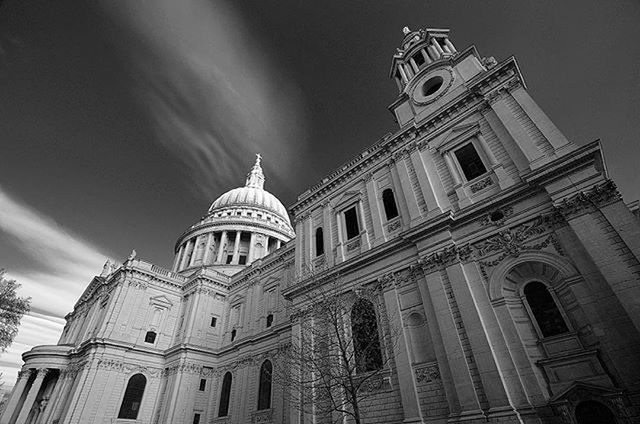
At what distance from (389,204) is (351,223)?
9.86 feet

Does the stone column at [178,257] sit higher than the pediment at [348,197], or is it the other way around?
the stone column at [178,257]

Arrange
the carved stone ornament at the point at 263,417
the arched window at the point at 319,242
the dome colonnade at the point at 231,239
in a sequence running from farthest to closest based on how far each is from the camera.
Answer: the dome colonnade at the point at 231,239 < the carved stone ornament at the point at 263,417 < the arched window at the point at 319,242

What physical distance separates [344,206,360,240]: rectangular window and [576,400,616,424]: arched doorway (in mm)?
12516

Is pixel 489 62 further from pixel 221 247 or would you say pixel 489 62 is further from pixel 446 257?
pixel 221 247

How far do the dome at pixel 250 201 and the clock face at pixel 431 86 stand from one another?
133ft

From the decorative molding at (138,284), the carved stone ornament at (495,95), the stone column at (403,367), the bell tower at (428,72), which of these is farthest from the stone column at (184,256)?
the carved stone ornament at (495,95)

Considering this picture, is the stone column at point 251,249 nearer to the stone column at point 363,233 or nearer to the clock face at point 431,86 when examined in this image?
the stone column at point 363,233

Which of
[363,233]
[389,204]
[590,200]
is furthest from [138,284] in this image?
[590,200]

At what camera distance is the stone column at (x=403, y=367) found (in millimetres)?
12258

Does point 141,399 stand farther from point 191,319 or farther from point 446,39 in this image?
point 446,39

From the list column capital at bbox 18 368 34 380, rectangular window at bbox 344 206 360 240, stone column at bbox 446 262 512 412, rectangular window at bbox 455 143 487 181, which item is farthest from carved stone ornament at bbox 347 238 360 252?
column capital at bbox 18 368 34 380

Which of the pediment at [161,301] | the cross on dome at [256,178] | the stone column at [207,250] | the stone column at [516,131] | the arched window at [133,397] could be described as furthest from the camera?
the cross on dome at [256,178]

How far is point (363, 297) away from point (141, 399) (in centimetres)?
2457

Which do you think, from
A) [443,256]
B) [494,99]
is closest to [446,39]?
[494,99]
